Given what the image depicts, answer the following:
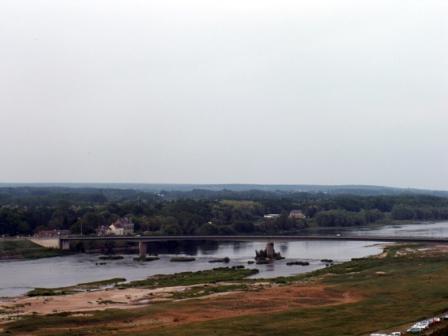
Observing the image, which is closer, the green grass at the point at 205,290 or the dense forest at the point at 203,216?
the green grass at the point at 205,290

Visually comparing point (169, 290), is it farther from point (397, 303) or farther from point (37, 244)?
point (37, 244)

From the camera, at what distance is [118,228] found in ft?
330

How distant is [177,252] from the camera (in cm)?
8456

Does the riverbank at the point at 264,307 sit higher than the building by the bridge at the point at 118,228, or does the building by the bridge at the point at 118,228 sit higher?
the building by the bridge at the point at 118,228

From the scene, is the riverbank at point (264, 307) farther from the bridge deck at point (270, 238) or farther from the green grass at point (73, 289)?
the bridge deck at point (270, 238)

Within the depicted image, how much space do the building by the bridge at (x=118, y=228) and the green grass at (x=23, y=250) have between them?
14800mm

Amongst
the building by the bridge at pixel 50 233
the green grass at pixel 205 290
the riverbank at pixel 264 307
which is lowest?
the green grass at pixel 205 290

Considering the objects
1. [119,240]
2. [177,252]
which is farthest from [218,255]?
[119,240]

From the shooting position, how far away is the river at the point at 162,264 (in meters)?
61.0

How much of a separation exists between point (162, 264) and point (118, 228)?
29475 mm

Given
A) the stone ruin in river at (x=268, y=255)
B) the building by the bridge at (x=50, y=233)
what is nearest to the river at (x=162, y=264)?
the stone ruin in river at (x=268, y=255)

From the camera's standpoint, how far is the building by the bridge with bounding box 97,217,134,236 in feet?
→ 326

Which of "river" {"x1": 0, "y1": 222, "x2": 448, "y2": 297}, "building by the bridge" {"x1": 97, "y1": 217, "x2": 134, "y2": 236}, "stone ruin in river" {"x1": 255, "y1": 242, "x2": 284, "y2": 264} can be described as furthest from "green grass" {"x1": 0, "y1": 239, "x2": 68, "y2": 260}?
"stone ruin in river" {"x1": 255, "y1": 242, "x2": 284, "y2": 264}

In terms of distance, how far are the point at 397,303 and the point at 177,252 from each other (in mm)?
44789
